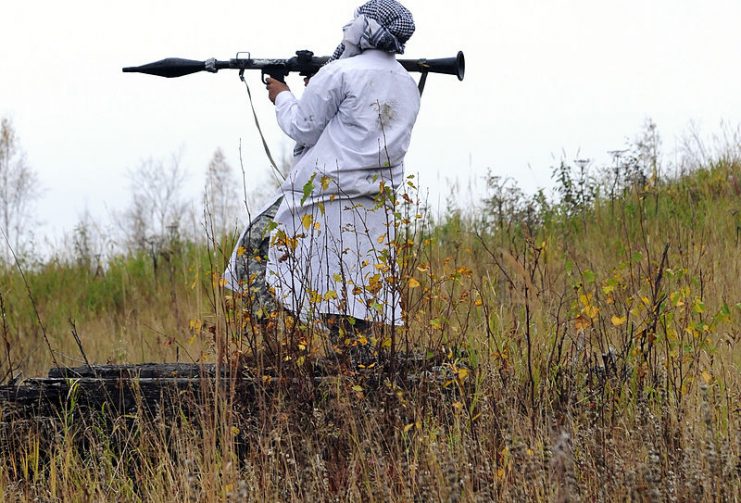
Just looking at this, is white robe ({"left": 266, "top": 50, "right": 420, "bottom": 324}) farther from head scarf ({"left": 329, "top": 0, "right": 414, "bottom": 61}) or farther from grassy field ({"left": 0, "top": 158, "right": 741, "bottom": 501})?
grassy field ({"left": 0, "top": 158, "right": 741, "bottom": 501})

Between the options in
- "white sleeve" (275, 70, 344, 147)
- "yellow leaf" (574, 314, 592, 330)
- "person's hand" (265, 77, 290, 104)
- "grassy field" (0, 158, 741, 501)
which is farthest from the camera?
"person's hand" (265, 77, 290, 104)

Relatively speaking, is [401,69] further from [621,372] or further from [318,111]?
[621,372]

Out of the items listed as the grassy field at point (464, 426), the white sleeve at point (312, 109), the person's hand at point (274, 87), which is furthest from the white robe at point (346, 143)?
the grassy field at point (464, 426)

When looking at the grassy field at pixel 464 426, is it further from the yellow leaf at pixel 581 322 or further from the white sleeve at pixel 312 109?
the white sleeve at pixel 312 109

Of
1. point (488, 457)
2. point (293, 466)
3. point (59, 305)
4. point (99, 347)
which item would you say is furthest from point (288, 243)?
point (59, 305)

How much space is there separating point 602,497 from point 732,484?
38 cm

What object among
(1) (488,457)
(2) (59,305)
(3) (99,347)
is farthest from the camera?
(2) (59,305)

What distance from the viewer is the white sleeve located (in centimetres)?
518

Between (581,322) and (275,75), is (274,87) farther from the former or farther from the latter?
(581,322)

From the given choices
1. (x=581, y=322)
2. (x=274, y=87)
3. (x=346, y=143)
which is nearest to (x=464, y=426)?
(x=581, y=322)

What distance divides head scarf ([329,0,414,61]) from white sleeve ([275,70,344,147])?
0.25 m

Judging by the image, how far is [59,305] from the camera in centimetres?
948

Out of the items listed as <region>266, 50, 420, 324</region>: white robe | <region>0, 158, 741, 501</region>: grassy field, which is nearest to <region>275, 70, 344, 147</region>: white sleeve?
<region>266, 50, 420, 324</region>: white robe

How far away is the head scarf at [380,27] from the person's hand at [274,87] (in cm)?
43
